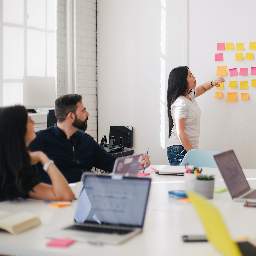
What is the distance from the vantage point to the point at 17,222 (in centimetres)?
201

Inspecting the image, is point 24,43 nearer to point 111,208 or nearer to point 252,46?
point 252,46

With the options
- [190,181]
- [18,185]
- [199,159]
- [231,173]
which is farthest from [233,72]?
[18,185]

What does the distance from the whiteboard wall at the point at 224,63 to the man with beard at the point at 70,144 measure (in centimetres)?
186

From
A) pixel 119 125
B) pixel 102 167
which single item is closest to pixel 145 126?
pixel 119 125

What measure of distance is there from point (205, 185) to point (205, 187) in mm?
12

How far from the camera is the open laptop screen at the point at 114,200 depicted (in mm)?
1985

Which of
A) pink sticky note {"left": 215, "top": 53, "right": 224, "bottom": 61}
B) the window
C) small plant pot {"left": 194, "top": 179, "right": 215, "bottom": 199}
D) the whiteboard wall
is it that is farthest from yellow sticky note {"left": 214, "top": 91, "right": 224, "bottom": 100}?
small plant pot {"left": 194, "top": 179, "right": 215, "bottom": 199}

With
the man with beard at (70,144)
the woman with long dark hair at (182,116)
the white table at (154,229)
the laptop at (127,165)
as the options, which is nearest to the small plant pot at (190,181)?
the white table at (154,229)

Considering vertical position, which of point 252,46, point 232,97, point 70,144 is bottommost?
point 70,144

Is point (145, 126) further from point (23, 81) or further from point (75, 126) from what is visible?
point (75, 126)

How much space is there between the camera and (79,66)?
18.4ft

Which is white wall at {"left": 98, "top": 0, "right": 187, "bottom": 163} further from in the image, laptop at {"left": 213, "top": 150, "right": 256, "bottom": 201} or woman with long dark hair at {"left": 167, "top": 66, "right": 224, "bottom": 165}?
laptop at {"left": 213, "top": 150, "right": 256, "bottom": 201}

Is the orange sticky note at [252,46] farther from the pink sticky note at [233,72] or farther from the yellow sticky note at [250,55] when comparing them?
the pink sticky note at [233,72]

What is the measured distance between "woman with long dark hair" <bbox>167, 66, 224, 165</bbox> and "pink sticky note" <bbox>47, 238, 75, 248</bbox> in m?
2.57
